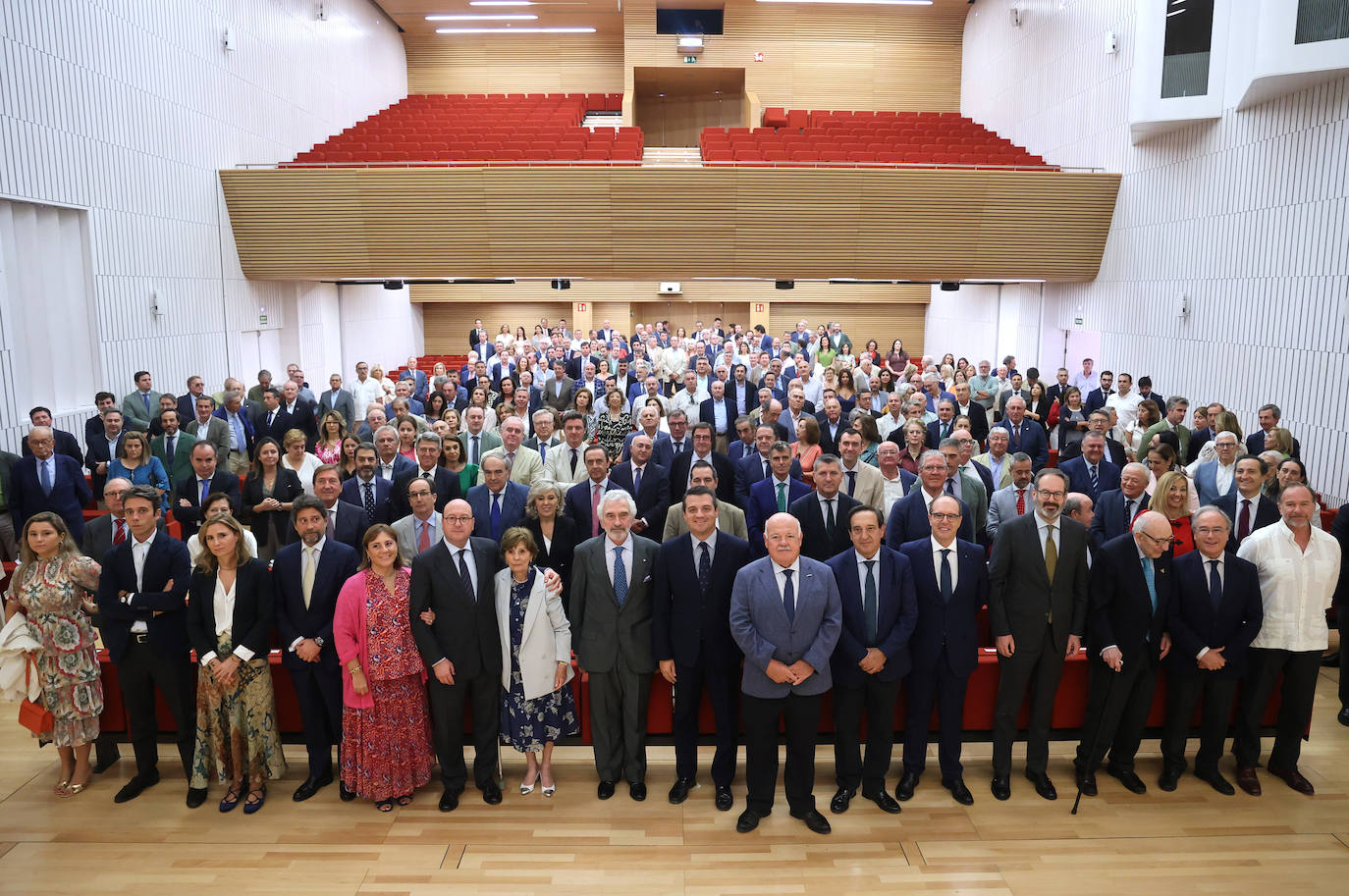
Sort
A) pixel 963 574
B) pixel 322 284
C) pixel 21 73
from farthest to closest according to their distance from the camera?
pixel 322 284 < pixel 21 73 < pixel 963 574

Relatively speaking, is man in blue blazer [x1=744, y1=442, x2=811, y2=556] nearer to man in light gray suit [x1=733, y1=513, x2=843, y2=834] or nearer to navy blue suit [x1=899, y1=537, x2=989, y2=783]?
navy blue suit [x1=899, y1=537, x2=989, y2=783]

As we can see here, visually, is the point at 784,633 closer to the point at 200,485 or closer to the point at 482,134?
the point at 200,485

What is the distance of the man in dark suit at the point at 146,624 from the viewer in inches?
167

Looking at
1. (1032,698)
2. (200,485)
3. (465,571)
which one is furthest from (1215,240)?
(200,485)

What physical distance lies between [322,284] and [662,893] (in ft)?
45.5

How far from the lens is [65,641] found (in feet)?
14.2

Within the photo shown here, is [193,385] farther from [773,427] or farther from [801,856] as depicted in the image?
[801,856]

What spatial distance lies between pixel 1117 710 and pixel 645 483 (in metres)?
3.04

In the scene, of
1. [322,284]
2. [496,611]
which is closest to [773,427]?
[496,611]

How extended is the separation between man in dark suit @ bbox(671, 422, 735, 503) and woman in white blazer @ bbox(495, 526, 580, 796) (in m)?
2.14

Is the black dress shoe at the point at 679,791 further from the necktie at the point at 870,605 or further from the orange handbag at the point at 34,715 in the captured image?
the orange handbag at the point at 34,715

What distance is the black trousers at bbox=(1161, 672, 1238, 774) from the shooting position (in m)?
4.39

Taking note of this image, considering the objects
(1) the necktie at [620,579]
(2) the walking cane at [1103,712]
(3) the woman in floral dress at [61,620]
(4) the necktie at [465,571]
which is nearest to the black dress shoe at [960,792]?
(2) the walking cane at [1103,712]

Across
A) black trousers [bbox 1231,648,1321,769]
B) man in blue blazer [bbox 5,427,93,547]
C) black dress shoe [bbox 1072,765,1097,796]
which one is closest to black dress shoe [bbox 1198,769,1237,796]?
black trousers [bbox 1231,648,1321,769]
